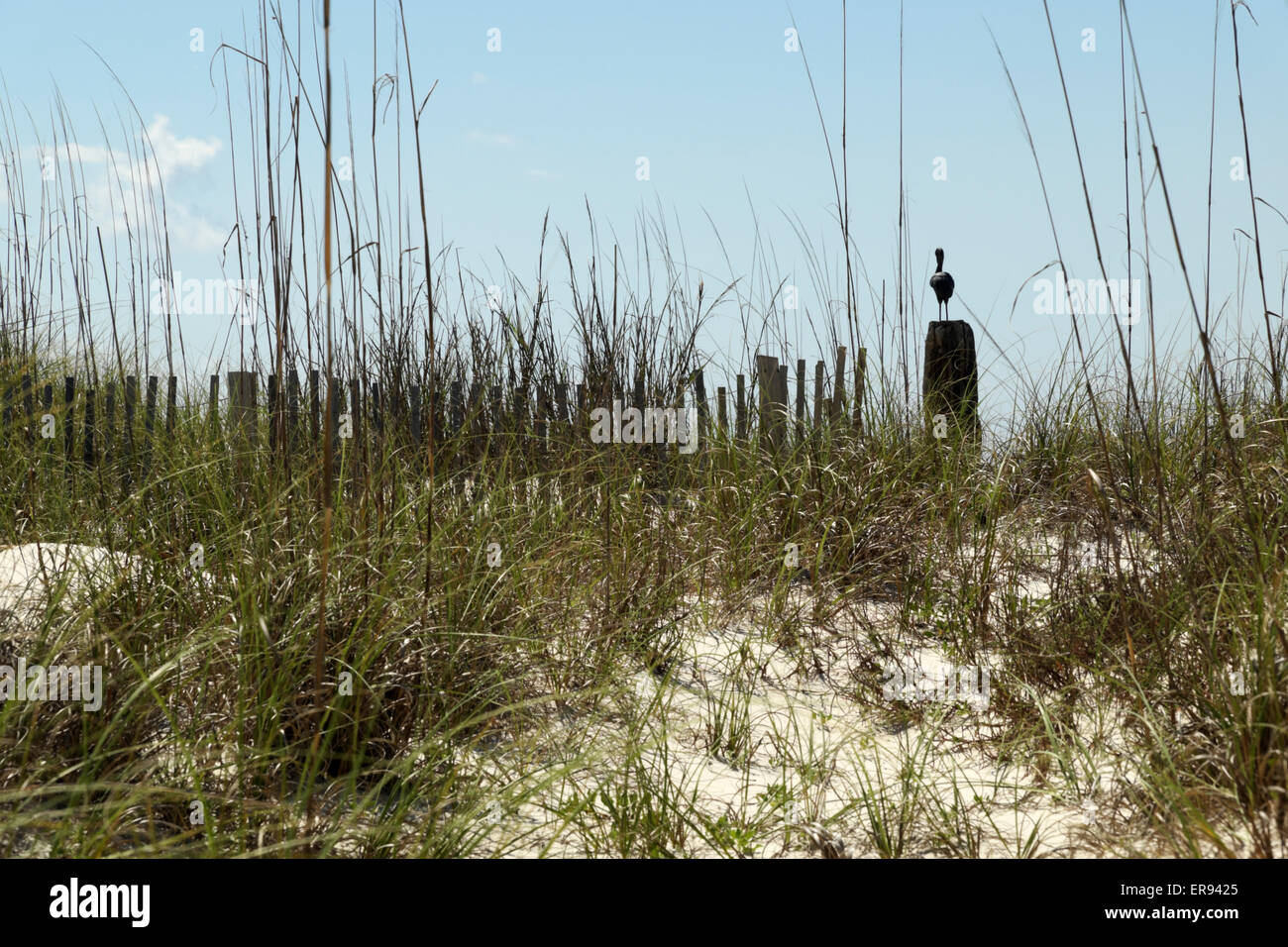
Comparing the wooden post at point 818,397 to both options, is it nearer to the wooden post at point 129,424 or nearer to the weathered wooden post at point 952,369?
the weathered wooden post at point 952,369

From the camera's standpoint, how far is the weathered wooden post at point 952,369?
395 centimetres

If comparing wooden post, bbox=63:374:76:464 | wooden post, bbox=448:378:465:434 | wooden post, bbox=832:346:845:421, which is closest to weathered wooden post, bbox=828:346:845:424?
wooden post, bbox=832:346:845:421

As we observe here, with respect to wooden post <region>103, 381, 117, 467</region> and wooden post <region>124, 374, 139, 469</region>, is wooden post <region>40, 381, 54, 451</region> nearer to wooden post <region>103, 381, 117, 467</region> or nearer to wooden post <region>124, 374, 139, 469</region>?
wooden post <region>124, 374, 139, 469</region>

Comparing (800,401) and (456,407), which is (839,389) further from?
(456,407)

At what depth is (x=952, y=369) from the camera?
4129 mm

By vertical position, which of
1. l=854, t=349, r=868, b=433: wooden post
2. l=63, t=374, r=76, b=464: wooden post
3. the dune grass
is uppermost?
l=63, t=374, r=76, b=464: wooden post

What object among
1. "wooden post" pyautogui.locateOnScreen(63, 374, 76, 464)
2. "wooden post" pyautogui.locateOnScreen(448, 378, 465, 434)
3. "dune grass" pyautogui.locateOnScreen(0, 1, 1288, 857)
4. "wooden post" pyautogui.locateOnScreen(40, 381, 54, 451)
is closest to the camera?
"dune grass" pyautogui.locateOnScreen(0, 1, 1288, 857)

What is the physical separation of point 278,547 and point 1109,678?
1609 millimetres

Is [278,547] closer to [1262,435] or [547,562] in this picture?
[547,562]

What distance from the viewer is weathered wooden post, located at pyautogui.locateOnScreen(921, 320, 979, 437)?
12.9 feet

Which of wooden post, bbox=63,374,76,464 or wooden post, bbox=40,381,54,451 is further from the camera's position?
wooden post, bbox=40,381,54,451

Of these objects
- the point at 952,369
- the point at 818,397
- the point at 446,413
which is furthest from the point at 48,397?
the point at 952,369

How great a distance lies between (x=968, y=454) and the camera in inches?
133
